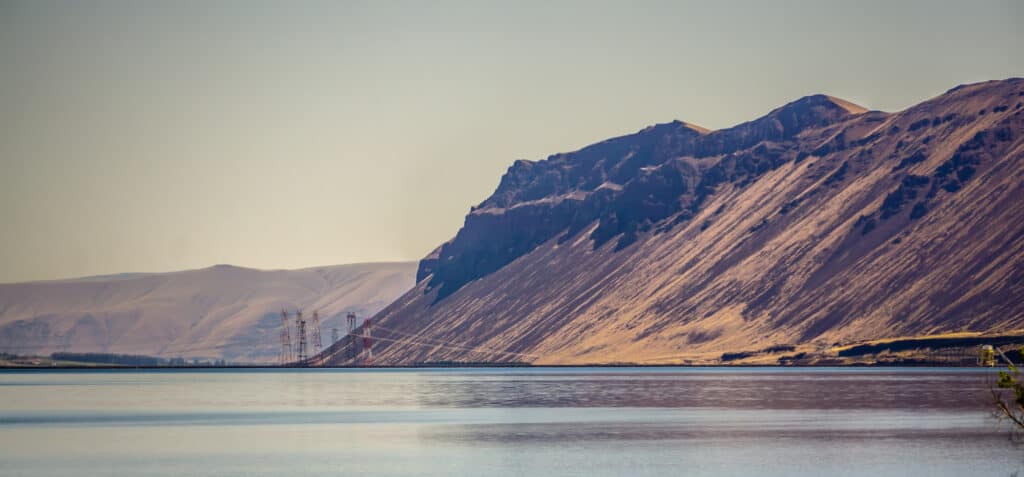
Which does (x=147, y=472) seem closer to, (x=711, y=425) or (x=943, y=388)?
(x=711, y=425)

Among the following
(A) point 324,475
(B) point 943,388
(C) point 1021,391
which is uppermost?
(C) point 1021,391

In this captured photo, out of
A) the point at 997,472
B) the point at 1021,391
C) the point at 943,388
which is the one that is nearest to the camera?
the point at 1021,391

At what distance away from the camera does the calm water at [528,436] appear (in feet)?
254

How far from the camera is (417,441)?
96.4m

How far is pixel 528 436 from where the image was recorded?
98.7 meters

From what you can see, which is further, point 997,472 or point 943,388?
point 943,388

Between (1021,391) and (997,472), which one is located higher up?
(1021,391)

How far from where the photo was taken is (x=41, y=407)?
14500cm

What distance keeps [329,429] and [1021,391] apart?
67.8 metres

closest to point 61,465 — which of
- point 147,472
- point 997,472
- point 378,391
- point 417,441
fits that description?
point 147,472

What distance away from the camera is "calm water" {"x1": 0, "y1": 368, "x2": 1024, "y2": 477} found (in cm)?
7750

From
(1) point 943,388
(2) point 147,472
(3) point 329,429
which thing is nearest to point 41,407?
(3) point 329,429

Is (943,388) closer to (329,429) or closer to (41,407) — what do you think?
(329,429)

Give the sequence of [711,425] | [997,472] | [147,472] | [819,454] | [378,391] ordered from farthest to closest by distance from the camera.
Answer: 1. [378,391]
2. [711,425]
3. [819,454]
4. [147,472]
5. [997,472]
